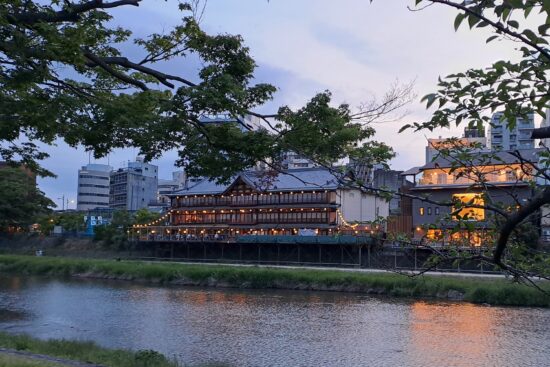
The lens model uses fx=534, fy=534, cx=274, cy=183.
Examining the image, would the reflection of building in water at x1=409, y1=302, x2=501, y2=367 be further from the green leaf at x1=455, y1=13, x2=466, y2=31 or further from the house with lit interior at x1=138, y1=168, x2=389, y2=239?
the house with lit interior at x1=138, y1=168, x2=389, y2=239

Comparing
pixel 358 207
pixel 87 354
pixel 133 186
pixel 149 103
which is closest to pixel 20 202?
pixel 358 207

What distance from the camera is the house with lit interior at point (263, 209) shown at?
44.8 meters

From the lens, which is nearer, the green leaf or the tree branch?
the green leaf

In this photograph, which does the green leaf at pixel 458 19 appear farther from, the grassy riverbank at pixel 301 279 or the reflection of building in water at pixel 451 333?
the grassy riverbank at pixel 301 279

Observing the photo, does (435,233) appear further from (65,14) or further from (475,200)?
(65,14)

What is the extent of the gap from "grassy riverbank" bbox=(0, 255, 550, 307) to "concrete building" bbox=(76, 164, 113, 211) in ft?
188

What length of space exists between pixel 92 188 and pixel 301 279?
7663 cm

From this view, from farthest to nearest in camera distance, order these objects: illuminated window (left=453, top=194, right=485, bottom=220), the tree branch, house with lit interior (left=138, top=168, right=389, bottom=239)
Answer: house with lit interior (left=138, top=168, right=389, bottom=239), the tree branch, illuminated window (left=453, top=194, right=485, bottom=220)

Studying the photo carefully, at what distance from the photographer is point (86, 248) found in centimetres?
5372

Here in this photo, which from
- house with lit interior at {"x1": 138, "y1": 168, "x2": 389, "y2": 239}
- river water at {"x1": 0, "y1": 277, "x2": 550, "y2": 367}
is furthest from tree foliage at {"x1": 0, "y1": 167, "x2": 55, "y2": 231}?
river water at {"x1": 0, "y1": 277, "x2": 550, "y2": 367}

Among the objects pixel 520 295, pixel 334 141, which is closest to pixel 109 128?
pixel 334 141

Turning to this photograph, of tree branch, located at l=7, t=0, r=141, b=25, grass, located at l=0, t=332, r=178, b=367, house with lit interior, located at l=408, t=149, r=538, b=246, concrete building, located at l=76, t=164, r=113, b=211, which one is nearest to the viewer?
house with lit interior, located at l=408, t=149, r=538, b=246

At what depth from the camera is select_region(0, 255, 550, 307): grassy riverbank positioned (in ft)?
83.0

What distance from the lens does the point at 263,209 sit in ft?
158
